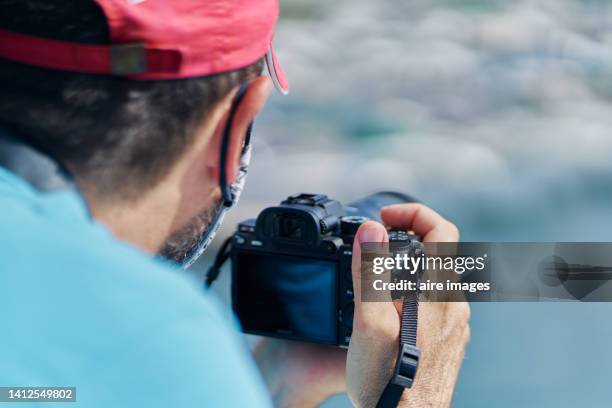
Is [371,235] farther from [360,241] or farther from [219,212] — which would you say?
[219,212]

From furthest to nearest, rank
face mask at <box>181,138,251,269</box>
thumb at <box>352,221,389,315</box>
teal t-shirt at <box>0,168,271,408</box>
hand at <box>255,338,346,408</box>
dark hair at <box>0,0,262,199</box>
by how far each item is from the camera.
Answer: hand at <box>255,338,346,408</box>, thumb at <box>352,221,389,315</box>, face mask at <box>181,138,251,269</box>, dark hair at <box>0,0,262,199</box>, teal t-shirt at <box>0,168,271,408</box>

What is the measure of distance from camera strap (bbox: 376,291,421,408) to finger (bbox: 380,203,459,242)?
Answer: 184 millimetres

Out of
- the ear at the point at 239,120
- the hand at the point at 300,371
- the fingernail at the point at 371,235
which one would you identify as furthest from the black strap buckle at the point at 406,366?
the ear at the point at 239,120

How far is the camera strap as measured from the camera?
40.5 inches

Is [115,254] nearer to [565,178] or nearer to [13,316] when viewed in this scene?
[13,316]

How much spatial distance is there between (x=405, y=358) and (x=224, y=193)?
356 millimetres

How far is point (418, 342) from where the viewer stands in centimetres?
109

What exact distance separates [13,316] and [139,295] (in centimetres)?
9

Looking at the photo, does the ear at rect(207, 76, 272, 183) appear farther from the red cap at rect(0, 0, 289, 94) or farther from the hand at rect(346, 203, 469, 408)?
the hand at rect(346, 203, 469, 408)

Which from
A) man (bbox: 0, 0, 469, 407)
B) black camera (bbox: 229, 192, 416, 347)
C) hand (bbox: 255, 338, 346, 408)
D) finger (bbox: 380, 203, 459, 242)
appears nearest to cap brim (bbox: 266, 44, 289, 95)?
man (bbox: 0, 0, 469, 407)

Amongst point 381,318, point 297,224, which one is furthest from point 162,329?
point 297,224

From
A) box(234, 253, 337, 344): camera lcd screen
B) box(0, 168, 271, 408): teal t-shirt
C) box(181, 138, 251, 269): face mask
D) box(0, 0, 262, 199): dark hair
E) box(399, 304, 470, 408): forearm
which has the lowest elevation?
box(234, 253, 337, 344): camera lcd screen

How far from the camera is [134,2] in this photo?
0.68m

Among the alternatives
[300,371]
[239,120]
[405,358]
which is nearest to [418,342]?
[405,358]
